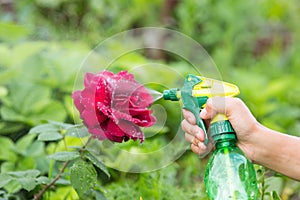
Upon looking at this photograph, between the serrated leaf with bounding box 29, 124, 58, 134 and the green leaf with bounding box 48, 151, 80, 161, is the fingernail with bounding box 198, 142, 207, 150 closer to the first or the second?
the green leaf with bounding box 48, 151, 80, 161

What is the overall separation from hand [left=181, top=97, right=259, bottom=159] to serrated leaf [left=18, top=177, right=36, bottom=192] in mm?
473

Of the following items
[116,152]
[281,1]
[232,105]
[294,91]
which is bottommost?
[116,152]

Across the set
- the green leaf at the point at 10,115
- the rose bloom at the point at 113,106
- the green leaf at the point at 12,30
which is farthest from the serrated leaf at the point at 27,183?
the green leaf at the point at 12,30

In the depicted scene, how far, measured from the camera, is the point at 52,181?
5.91ft

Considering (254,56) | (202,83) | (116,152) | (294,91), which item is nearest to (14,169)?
(116,152)

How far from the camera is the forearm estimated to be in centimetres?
148

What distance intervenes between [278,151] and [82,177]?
51cm

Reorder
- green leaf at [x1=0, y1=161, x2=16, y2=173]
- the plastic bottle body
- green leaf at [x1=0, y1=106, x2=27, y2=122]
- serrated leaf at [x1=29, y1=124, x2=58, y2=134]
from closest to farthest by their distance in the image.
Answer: the plastic bottle body
serrated leaf at [x1=29, y1=124, x2=58, y2=134]
green leaf at [x1=0, y1=161, x2=16, y2=173]
green leaf at [x1=0, y1=106, x2=27, y2=122]

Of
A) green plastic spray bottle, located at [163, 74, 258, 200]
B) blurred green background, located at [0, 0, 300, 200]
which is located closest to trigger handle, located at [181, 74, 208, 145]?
green plastic spray bottle, located at [163, 74, 258, 200]

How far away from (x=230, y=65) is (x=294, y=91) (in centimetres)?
83

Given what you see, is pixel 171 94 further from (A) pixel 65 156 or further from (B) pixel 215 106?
(A) pixel 65 156

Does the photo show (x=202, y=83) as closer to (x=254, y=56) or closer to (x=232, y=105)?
(x=232, y=105)

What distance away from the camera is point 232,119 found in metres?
1.41

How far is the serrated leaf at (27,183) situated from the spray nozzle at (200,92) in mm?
510
